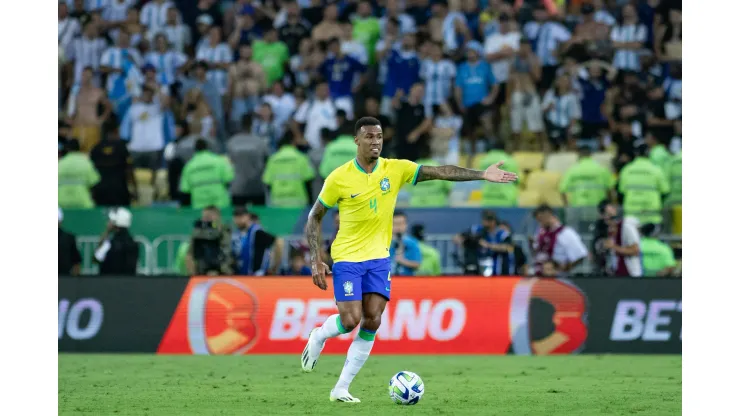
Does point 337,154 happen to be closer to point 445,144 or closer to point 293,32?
point 445,144

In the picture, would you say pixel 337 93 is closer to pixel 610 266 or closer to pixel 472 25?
pixel 472 25

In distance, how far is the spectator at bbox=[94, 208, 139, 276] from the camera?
1812 cm

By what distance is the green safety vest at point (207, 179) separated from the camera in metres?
19.9

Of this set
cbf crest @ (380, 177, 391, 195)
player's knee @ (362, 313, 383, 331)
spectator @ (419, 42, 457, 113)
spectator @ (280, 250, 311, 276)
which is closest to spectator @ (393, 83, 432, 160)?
spectator @ (419, 42, 457, 113)

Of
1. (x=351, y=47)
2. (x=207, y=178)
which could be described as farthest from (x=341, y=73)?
(x=207, y=178)

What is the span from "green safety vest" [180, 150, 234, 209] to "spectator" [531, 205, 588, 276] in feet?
17.1

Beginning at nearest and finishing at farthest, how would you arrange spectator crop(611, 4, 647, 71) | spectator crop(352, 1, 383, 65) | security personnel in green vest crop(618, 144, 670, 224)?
security personnel in green vest crop(618, 144, 670, 224) → spectator crop(611, 4, 647, 71) → spectator crop(352, 1, 383, 65)

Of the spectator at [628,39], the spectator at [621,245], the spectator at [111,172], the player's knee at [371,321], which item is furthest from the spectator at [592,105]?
the player's knee at [371,321]

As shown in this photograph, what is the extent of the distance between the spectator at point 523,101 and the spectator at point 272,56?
4476mm

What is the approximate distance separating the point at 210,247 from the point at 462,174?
821cm

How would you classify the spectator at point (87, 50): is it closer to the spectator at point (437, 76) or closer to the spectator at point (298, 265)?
the spectator at point (437, 76)

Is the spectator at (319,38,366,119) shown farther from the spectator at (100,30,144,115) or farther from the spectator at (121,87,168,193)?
the spectator at (100,30,144,115)

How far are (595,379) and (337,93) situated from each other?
10769mm

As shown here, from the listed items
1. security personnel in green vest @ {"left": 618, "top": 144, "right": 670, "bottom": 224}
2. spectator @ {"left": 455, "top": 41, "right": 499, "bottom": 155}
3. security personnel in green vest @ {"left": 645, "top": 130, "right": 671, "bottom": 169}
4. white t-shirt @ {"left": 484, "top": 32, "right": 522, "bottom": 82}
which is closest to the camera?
security personnel in green vest @ {"left": 618, "top": 144, "right": 670, "bottom": 224}
